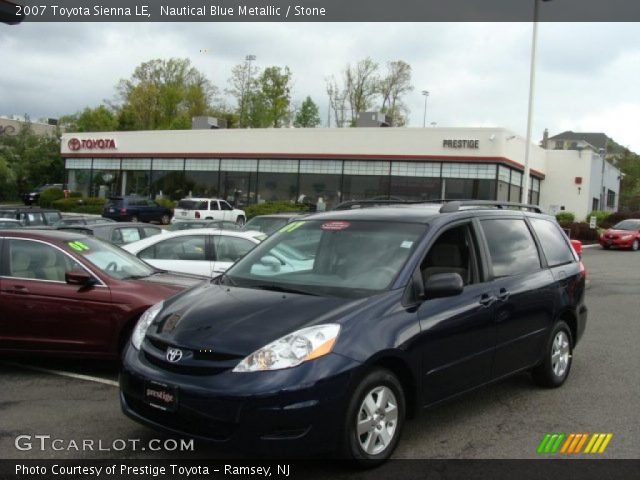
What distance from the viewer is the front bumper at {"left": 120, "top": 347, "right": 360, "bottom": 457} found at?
3.87 m

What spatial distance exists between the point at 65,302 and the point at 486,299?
401 cm

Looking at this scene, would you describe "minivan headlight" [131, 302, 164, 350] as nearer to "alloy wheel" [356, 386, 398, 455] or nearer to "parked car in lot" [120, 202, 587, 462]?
"parked car in lot" [120, 202, 587, 462]

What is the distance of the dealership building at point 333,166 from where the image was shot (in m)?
36.3

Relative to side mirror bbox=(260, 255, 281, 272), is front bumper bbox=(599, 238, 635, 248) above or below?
below

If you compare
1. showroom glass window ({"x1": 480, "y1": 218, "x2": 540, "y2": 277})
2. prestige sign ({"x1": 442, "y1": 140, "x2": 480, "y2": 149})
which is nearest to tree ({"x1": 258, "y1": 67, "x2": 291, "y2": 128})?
prestige sign ({"x1": 442, "y1": 140, "x2": 480, "y2": 149})

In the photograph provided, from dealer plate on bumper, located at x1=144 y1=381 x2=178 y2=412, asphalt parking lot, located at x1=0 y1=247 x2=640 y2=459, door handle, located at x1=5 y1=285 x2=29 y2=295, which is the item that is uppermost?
door handle, located at x1=5 y1=285 x2=29 y2=295

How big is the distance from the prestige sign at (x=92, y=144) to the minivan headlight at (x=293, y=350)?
46523 mm

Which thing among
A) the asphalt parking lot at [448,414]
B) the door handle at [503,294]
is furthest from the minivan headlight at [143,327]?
the door handle at [503,294]

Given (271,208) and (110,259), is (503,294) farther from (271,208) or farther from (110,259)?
(271,208)

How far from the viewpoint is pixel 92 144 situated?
4891 cm

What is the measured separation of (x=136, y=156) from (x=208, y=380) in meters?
45.3

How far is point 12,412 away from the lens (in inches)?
214

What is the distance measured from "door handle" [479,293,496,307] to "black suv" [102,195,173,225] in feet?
110

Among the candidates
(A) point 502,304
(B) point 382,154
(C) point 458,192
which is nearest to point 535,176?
(C) point 458,192
